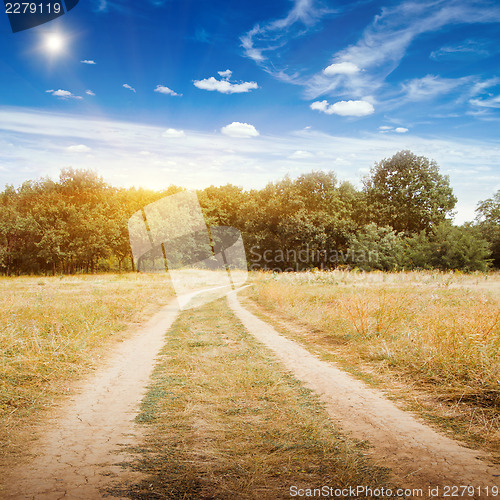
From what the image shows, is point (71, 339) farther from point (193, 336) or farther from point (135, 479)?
point (135, 479)

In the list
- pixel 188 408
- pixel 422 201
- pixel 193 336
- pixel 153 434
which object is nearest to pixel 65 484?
pixel 153 434

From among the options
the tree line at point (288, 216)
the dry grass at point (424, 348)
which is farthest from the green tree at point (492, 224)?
the dry grass at point (424, 348)

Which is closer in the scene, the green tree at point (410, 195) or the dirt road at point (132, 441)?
the dirt road at point (132, 441)

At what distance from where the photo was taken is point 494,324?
7.13 meters

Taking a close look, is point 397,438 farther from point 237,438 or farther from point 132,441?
point 132,441

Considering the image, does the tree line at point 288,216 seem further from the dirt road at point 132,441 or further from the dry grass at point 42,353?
the dirt road at point 132,441

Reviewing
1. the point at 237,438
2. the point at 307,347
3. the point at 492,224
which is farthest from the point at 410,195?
the point at 237,438

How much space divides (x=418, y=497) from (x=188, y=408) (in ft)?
10.5

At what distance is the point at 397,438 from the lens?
4.32m

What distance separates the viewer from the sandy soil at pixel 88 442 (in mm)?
3330

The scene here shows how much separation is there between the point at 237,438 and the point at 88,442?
5.88 feet

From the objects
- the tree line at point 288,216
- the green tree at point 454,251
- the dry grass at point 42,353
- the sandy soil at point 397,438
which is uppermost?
the tree line at point 288,216

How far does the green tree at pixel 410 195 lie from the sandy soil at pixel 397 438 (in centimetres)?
4468

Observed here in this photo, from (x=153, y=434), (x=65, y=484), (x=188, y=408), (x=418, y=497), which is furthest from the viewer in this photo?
(x=188, y=408)
